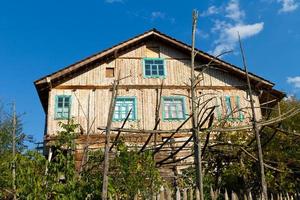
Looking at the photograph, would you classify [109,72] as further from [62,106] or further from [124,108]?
[62,106]

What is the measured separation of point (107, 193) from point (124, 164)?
796 millimetres

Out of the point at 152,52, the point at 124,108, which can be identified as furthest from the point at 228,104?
the point at 124,108

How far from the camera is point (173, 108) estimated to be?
62.5ft

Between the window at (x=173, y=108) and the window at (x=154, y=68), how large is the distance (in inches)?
55.3

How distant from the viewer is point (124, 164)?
9.06 m

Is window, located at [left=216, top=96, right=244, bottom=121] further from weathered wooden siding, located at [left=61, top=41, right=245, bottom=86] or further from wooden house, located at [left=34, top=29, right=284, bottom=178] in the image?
weathered wooden siding, located at [left=61, top=41, right=245, bottom=86]

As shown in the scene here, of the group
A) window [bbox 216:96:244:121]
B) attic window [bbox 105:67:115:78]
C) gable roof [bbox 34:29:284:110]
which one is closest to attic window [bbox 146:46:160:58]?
gable roof [bbox 34:29:284:110]

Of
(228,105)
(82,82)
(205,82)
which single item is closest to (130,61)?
(82,82)

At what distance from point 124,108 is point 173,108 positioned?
2.49 meters

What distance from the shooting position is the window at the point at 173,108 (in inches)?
740

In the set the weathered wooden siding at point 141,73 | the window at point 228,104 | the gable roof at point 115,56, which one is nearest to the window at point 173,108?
the weathered wooden siding at point 141,73

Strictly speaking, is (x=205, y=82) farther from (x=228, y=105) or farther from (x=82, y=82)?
(x=82, y=82)

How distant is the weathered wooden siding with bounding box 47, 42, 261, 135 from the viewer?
18297 millimetres

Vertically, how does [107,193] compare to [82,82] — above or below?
below
